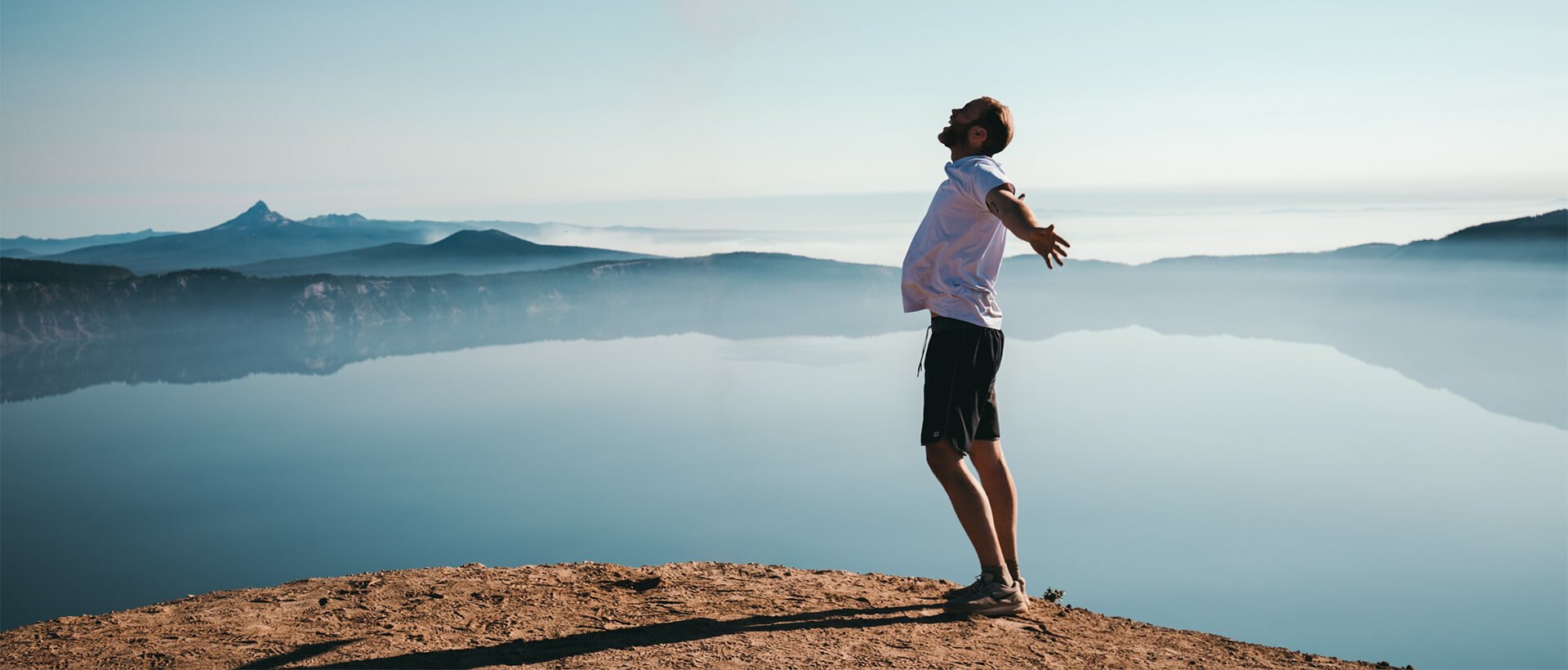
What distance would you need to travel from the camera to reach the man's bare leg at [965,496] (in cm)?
420

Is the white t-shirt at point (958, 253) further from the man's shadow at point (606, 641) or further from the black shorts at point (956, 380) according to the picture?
the man's shadow at point (606, 641)

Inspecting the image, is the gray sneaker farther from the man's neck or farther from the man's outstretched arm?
the man's neck

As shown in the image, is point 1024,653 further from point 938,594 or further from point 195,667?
point 195,667

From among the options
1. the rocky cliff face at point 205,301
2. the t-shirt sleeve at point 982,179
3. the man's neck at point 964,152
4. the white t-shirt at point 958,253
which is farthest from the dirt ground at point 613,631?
the rocky cliff face at point 205,301

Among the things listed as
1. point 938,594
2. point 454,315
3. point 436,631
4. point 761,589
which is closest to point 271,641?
point 436,631

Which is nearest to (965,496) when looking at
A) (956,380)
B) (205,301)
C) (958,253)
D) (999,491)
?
(999,491)

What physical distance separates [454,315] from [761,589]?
181825mm

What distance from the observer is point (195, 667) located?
3906 mm

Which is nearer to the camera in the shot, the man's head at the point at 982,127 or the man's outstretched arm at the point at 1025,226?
the man's outstretched arm at the point at 1025,226

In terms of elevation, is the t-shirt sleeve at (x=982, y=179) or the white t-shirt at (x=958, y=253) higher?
the t-shirt sleeve at (x=982, y=179)

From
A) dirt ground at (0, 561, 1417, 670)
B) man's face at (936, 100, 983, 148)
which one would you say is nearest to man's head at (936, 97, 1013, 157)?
man's face at (936, 100, 983, 148)

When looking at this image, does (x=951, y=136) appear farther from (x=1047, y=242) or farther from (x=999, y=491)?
(x=999, y=491)

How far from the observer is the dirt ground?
3.88m

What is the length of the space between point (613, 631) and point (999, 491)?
6.70 ft
